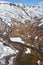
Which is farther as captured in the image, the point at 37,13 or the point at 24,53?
the point at 37,13

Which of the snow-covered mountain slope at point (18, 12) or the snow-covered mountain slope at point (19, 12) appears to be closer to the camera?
the snow-covered mountain slope at point (18, 12)

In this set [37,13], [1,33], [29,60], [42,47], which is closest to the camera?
[29,60]

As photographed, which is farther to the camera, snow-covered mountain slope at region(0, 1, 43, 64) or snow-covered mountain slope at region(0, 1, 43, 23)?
snow-covered mountain slope at region(0, 1, 43, 23)

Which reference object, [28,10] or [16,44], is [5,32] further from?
[28,10]

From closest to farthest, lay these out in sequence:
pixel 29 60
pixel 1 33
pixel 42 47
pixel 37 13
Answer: pixel 29 60, pixel 42 47, pixel 1 33, pixel 37 13

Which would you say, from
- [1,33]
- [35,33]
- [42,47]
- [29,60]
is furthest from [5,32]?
[29,60]

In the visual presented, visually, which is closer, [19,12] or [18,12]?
[18,12]

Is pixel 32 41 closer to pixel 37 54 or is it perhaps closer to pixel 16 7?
pixel 37 54
